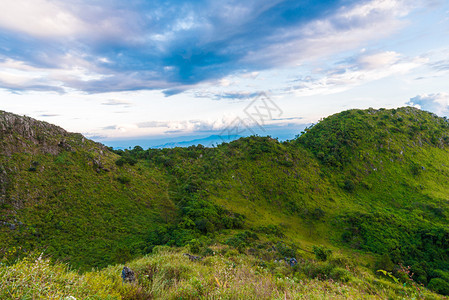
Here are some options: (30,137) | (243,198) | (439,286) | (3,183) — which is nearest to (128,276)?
(3,183)

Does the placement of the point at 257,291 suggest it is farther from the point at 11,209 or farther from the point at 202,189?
the point at 202,189

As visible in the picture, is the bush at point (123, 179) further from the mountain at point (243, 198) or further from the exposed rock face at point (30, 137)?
the exposed rock face at point (30, 137)

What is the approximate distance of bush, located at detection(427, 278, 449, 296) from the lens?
68.4ft

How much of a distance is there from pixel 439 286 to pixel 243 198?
28.4m

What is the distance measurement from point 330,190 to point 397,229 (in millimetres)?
13772

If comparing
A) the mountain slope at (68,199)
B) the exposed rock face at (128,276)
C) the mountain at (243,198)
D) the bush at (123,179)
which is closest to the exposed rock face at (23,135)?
the mountain slope at (68,199)

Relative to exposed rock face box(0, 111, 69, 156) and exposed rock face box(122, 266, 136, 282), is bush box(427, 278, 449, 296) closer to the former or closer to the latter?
exposed rock face box(122, 266, 136, 282)

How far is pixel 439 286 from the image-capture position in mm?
21672

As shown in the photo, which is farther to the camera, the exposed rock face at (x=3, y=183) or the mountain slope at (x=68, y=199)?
the exposed rock face at (x=3, y=183)

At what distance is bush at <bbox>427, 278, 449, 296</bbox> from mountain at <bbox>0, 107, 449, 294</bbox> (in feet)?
0.38

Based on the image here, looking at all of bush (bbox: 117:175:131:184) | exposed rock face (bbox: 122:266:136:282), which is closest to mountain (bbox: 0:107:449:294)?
bush (bbox: 117:175:131:184)

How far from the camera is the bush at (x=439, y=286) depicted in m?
20.9

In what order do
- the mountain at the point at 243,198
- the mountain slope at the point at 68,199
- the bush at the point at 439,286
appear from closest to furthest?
the bush at the point at 439,286 → the mountain slope at the point at 68,199 → the mountain at the point at 243,198

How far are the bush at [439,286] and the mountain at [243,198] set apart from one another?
12 cm
